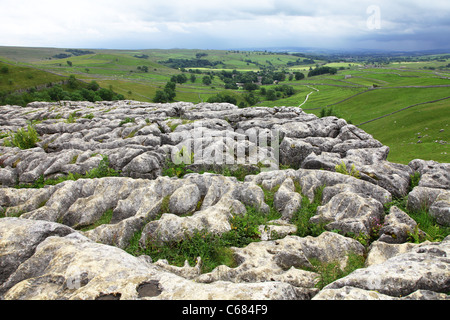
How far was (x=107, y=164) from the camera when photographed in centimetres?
2458

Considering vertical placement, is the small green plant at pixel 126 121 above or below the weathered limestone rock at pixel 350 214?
above

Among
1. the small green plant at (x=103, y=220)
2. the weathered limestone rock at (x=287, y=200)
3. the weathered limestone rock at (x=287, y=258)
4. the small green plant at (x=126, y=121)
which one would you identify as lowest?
the small green plant at (x=103, y=220)

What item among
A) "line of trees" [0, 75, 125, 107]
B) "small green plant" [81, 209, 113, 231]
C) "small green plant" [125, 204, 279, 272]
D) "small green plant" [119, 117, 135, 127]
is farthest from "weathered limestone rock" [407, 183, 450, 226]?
"line of trees" [0, 75, 125, 107]

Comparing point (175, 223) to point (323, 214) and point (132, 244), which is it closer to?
point (132, 244)

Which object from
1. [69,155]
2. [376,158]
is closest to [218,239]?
[376,158]

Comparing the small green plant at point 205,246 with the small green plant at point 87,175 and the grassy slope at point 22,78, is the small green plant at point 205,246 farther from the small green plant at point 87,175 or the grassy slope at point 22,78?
the grassy slope at point 22,78

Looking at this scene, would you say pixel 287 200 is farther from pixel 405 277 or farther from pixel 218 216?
pixel 405 277

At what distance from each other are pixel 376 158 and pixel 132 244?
2424 centimetres

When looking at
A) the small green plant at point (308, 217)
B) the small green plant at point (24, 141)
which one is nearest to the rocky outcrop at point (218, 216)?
the small green plant at point (308, 217)

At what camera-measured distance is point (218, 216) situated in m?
14.3
